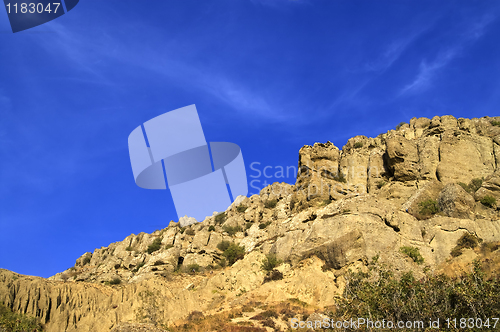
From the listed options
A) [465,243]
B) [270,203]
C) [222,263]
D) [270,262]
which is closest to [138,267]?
[222,263]

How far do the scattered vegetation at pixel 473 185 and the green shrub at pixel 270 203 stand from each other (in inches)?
1062

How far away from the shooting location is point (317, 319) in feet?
73.0

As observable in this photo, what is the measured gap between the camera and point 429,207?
36.0 metres

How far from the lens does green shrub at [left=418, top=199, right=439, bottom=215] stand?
3535cm

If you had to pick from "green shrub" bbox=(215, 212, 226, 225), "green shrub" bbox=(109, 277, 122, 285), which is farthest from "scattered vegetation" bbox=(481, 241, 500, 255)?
"green shrub" bbox=(215, 212, 226, 225)

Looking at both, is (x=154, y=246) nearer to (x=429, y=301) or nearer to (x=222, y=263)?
(x=222, y=263)

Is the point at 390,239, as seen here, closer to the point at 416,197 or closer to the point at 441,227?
the point at 441,227

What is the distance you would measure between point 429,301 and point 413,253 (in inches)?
498

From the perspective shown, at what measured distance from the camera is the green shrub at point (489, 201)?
34.0 m

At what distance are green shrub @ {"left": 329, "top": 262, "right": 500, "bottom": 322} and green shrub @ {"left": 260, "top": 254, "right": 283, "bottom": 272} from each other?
49.5 feet

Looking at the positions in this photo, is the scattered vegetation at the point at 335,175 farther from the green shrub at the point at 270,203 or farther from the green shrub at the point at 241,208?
the green shrub at the point at 241,208

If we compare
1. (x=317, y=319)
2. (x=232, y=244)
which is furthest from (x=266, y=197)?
(x=317, y=319)

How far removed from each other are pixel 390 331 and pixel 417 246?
15884 mm

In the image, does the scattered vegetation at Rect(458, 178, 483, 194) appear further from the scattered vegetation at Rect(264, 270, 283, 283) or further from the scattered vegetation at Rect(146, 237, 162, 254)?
the scattered vegetation at Rect(146, 237, 162, 254)
